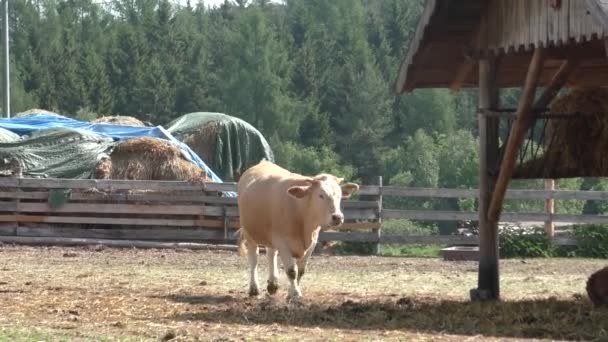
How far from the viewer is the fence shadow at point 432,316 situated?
36.6 ft

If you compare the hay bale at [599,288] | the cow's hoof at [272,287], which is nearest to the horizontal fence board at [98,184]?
the cow's hoof at [272,287]

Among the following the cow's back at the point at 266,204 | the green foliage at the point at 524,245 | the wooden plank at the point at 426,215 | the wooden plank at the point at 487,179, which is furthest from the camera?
the wooden plank at the point at 426,215

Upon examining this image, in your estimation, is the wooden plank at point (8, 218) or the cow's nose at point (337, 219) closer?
the cow's nose at point (337, 219)

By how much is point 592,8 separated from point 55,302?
638 cm

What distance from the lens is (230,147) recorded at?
98.9ft

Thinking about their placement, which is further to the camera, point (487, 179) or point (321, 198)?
point (321, 198)

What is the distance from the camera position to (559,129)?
13938mm

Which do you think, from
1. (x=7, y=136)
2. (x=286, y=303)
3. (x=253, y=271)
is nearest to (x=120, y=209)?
(x=7, y=136)

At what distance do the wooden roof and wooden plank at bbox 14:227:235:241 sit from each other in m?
9.98

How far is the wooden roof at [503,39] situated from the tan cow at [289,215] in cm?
156

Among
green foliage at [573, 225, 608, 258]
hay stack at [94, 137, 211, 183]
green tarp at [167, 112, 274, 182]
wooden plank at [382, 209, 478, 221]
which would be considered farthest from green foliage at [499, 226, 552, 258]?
green tarp at [167, 112, 274, 182]

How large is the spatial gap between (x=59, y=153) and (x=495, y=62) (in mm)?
15085

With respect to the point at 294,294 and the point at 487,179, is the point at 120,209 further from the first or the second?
the point at 487,179

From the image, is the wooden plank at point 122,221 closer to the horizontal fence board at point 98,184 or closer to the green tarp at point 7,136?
the horizontal fence board at point 98,184
